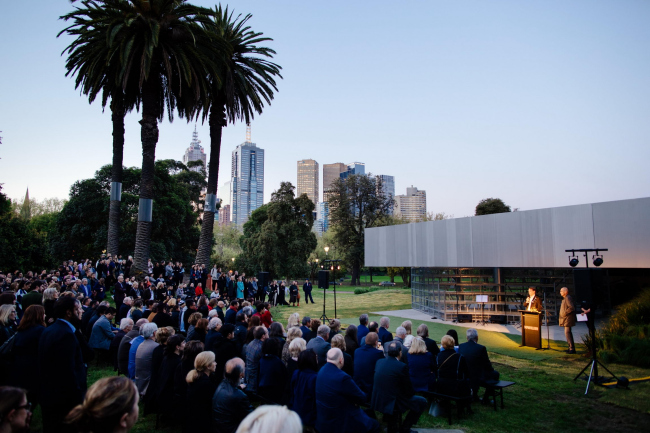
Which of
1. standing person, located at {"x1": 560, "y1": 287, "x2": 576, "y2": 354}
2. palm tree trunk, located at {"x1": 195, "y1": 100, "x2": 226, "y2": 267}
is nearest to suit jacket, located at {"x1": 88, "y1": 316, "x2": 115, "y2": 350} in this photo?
standing person, located at {"x1": 560, "y1": 287, "x2": 576, "y2": 354}

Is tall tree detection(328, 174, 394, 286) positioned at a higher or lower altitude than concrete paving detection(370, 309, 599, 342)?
higher

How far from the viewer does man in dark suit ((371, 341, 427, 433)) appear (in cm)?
525

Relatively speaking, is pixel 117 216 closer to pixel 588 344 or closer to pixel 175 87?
pixel 175 87

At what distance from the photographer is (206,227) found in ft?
69.3

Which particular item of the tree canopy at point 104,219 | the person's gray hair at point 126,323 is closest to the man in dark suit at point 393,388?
the person's gray hair at point 126,323

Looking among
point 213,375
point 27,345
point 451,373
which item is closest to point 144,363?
point 27,345

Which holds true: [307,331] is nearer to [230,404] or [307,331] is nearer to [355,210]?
[230,404]

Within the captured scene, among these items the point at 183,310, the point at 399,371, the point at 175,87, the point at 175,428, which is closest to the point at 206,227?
the point at 175,87

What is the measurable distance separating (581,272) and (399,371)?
576 cm

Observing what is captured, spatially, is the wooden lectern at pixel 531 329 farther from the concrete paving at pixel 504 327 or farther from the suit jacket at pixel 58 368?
the suit jacket at pixel 58 368

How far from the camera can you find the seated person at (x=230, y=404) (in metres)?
4.27

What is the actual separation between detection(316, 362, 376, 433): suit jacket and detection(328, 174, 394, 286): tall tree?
43.3 metres

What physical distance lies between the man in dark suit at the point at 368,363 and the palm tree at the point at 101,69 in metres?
15.3

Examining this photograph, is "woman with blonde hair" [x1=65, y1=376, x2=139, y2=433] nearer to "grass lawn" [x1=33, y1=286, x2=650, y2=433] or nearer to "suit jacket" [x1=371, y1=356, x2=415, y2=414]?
"suit jacket" [x1=371, y1=356, x2=415, y2=414]
